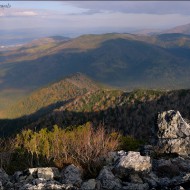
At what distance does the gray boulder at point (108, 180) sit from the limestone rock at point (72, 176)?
4.65ft

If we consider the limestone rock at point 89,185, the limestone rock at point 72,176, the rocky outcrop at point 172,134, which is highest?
the limestone rock at point 89,185

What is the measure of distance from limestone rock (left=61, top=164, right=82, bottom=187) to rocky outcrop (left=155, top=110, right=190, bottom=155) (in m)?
13.5

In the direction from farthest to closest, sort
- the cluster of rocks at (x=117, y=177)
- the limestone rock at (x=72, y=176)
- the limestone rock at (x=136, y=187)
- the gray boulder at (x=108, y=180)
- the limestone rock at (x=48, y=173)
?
1. the limestone rock at (x=48, y=173)
2. the limestone rock at (x=72, y=176)
3. the gray boulder at (x=108, y=180)
4. the limestone rock at (x=136, y=187)
5. the cluster of rocks at (x=117, y=177)

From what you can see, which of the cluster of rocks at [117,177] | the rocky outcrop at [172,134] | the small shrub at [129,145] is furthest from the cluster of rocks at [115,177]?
the small shrub at [129,145]

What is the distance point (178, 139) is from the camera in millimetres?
37812

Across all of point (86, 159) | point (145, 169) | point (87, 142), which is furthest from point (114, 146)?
point (145, 169)

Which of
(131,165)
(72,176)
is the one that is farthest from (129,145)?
(72,176)

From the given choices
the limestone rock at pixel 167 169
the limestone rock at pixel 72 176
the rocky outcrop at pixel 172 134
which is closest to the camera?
the limestone rock at pixel 72 176

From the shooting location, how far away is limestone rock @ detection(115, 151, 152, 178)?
85.9 feet

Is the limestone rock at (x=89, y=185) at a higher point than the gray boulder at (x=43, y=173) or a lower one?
higher

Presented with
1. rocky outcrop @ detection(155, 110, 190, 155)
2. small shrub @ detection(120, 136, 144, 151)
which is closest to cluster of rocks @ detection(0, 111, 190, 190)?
rocky outcrop @ detection(155, 110, 190, 155)

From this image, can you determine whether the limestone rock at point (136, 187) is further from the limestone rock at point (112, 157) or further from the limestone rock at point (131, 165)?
the limestone rock at point (112, 157)

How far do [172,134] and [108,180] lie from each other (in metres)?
17.4

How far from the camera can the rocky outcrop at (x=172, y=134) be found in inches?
1458
